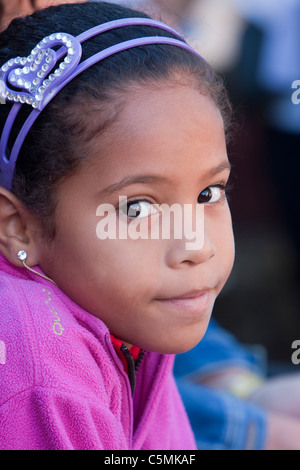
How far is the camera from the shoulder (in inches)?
39.0

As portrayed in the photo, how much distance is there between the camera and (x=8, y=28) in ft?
4.14

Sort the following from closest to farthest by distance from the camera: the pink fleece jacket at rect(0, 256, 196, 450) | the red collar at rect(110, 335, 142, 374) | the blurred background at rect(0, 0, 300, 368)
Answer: the pink fleece jacket at rect(0, 256, 196, 450) → the red collar at rect(110, 335, 142, 374) → the blurred background at rect(0, 0, 300, 368)

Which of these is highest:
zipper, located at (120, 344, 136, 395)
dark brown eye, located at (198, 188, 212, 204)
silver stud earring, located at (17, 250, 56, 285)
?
dark brown eye, located at (198, 188, 212, 204)

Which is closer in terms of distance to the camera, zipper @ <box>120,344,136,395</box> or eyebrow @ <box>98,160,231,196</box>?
eyebrow @ <box>98,160,231,196</box>

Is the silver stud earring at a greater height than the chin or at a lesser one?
greater

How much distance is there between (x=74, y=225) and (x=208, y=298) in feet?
0.87

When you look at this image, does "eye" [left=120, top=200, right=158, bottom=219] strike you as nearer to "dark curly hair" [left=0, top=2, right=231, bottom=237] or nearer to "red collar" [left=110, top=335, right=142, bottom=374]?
"dark curly hair" [left=0, top=2, right=231, bottom=237]

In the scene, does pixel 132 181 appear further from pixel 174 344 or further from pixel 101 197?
pixel 174 344

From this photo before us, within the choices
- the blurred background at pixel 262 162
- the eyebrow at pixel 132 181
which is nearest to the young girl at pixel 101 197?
the eyebrow at pixel 132 181

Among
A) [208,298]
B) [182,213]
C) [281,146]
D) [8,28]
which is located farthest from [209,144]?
[281,146]

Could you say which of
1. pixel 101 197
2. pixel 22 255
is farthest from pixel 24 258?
pixel 101 197

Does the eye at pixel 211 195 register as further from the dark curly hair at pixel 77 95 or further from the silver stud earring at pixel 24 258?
the silver stud earring at pixel 24 258

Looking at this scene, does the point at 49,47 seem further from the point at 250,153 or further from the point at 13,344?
the point at 250,153

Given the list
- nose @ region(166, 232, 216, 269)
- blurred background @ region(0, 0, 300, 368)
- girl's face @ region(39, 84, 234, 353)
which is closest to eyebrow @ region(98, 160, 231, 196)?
girl's face @ region(39, 84, 234, 353)
